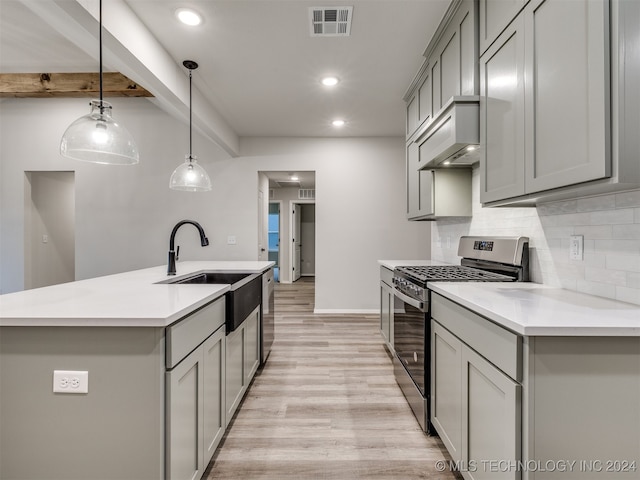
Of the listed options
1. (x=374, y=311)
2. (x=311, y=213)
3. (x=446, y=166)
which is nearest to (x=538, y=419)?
(x=446, y=166)

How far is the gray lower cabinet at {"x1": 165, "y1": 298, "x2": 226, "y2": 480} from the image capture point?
1182mm

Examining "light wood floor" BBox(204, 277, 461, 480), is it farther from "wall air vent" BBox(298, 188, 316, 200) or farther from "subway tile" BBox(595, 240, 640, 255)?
"wall air vent" BBox(298, 188, 316, 200)

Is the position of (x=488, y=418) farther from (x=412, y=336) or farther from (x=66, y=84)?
(x=66, y=84)

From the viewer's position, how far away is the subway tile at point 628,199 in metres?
1.24

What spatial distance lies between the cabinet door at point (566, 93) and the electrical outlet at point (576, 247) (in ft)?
1.50

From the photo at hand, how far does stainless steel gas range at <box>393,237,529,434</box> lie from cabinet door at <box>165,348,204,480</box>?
1.24 meters

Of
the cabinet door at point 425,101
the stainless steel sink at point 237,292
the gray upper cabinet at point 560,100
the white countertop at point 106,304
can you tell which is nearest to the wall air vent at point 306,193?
the cabinet door at point 425,101

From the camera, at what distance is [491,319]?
115 centimetres

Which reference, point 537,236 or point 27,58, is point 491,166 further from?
point 27,58

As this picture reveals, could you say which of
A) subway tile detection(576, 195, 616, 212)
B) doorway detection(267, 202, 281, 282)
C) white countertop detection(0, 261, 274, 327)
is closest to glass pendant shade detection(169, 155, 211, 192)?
white countertop detection(0, 261, 274, 327)

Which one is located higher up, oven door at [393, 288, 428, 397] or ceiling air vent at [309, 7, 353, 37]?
ceiling air vent at [309, 7, 353, 37]

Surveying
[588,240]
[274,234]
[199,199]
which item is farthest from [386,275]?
[274,234]

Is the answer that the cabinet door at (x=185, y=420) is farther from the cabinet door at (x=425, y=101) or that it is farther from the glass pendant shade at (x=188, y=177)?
the cabinet door at (x=425, y=101)

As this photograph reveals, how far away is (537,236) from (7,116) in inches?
242
